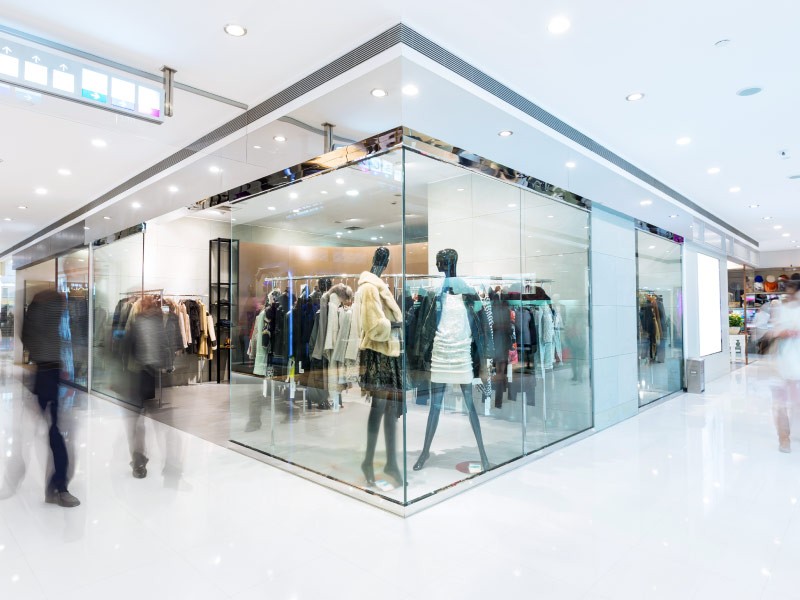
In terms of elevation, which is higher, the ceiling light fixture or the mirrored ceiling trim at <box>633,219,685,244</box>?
the ceiling light fixture

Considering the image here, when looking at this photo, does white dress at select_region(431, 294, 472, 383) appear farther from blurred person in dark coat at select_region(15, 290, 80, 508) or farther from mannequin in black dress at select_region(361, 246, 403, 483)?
blurred person in dark coat at select_region(15, 290, 80, 508)

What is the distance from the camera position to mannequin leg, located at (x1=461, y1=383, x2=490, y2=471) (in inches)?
145

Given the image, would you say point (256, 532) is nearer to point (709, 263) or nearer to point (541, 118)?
point (541, 118)

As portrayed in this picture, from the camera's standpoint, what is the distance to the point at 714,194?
767 centimetres

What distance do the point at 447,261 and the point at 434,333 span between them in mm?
602

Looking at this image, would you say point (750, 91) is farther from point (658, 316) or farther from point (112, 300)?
point (112, 300)

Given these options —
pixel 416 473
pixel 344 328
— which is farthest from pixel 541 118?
pixel 416 473

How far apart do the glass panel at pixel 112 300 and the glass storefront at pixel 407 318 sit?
→ 262 centimetres

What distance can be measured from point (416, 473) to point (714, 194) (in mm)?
7205

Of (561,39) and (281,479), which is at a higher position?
(561,39)

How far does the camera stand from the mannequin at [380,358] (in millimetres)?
3115

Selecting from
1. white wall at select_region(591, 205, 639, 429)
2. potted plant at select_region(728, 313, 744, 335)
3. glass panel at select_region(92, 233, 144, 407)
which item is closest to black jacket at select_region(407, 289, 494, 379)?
white wall at select_region(591, 205, 639, 429)

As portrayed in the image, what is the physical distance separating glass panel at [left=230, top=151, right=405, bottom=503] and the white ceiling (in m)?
0.44

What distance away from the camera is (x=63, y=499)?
3.13 meters
